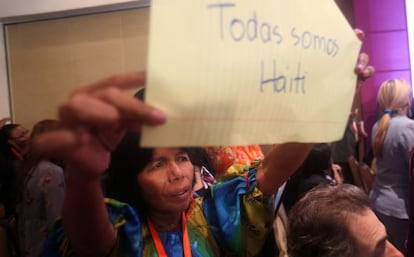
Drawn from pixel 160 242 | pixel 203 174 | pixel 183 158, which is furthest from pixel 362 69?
pixel 203 174

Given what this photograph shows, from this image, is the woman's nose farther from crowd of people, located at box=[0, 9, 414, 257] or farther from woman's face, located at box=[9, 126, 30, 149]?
woman's face, located at box=[9, 126, 30, 149]

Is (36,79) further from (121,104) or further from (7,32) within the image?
(121,104)

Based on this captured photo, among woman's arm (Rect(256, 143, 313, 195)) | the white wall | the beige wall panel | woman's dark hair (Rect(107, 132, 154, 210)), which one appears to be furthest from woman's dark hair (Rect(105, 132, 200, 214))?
the white wall

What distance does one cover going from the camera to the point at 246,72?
396 millimetres

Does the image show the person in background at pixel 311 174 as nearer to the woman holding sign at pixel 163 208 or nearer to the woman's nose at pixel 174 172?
the woman holding sign at pixel 163 208

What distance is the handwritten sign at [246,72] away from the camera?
0.33 metres

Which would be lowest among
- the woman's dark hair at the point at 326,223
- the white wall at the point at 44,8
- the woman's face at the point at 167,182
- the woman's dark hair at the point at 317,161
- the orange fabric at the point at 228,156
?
the woman's dark hair at the point at 317,161

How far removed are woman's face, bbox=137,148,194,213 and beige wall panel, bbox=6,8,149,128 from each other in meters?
2.17

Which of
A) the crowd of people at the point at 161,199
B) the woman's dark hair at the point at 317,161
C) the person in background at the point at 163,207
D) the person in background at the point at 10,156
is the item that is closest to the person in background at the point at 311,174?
the woman's dark hair at the point at 317,161

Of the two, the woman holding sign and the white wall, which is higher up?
the white wall

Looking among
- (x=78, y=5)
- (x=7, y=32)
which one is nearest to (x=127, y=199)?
(x=78, y=5)

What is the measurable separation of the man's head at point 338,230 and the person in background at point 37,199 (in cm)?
129

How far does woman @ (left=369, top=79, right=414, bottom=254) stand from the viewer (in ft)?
7.09

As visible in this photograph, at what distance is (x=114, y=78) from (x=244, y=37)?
0.44 ft
